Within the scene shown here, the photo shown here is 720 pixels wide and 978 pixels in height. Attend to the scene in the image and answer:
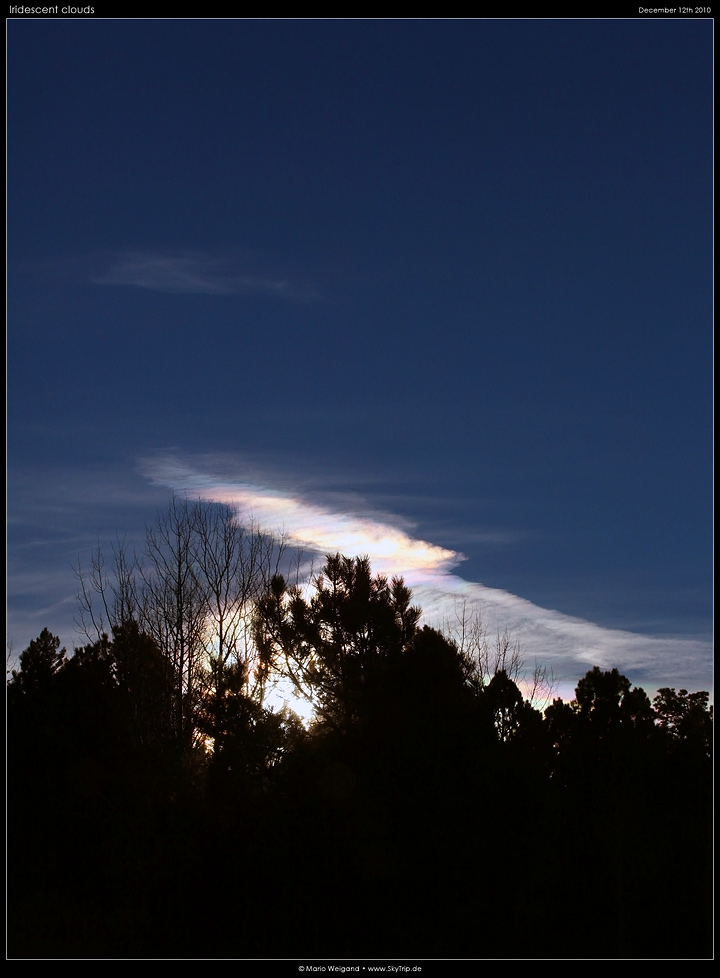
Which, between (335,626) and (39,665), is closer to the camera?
(335,626)

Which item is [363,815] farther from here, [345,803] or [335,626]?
[335,626]

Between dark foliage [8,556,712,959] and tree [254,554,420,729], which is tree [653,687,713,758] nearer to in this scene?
dark foliage [8,556,712,959]

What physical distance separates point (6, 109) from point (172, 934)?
10774 mm

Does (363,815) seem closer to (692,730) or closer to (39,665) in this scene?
(692,730)

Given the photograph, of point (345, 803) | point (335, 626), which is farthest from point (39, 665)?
point (345, 803)

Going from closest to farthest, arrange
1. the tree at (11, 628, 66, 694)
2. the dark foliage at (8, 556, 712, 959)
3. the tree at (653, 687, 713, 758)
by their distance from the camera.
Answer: the dark foliage at (8, 556, 712, 959), the tree at (653, 687, 713, 758), the tree at (11, 628, 66, 694)

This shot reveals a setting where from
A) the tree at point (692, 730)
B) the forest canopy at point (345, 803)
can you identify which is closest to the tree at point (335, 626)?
the forest canopy at point (345, 803)

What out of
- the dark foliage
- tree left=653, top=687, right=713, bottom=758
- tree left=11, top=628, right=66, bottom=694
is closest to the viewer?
the dark foliage

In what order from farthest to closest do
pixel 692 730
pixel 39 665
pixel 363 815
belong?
pixel 39 665 < pixel 692 730 < pixel 363 815

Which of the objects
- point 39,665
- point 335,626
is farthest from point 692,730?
point 39,665

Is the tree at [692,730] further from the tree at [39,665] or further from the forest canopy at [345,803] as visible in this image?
the tree at [39,665]

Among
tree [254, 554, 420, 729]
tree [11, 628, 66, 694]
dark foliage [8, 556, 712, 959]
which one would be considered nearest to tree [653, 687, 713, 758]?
dark foliage [8, 556, 712, 959]

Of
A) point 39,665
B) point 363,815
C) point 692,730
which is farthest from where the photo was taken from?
point 39,665

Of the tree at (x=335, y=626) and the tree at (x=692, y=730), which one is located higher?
the tree at (x=335, y=626)
